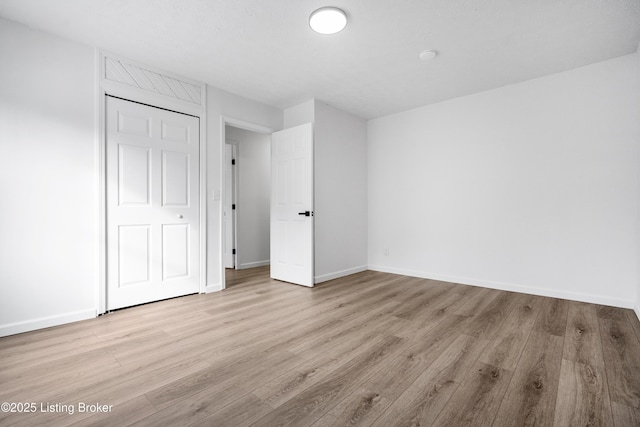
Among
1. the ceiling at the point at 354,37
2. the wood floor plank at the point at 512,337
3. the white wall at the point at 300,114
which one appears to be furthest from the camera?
the white wall at the point at 300,114

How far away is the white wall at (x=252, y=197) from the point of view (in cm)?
517

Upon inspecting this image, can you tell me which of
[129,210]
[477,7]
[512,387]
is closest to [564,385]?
[512,387]

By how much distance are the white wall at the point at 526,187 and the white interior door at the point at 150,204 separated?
3018mm

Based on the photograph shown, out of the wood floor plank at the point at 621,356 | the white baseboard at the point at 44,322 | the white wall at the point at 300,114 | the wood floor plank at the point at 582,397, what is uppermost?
the white wall at the point at 300,114

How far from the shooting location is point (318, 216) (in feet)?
13.2

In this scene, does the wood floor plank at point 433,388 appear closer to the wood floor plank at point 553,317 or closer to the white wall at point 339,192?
the wood floor plank at point 553,317

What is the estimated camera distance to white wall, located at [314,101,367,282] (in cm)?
406

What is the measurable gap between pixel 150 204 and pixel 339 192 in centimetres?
254

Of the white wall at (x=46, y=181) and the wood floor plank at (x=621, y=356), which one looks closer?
the wood floor plank at (x=621, y=356)

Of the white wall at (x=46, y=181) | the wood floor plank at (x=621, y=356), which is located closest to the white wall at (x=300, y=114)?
the white wall at (x=46, y=181)

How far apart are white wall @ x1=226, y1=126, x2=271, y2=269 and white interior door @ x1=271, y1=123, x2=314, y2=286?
1.13m

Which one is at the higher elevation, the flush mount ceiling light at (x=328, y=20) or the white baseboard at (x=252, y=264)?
the flush mount ceiling light at (x=328, y=20)

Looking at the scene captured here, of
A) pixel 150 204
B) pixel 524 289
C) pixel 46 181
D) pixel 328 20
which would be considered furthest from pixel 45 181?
pixel 524 289

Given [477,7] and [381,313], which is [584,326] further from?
[477,7]
